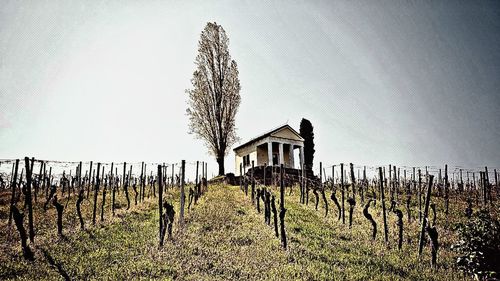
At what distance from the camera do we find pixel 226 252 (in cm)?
793

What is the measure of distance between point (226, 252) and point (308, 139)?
3703cm

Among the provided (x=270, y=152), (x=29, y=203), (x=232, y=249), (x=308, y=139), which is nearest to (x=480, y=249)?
(x=232, y=249)

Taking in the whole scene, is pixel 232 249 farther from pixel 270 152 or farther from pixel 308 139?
pixel 308 139

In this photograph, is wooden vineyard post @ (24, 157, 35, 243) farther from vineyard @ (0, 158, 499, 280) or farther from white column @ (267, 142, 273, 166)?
white column @ (267, 142, 273, 166)

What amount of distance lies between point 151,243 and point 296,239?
4685 millimetres

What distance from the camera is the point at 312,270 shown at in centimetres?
653

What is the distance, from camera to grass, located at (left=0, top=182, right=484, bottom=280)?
257 inches

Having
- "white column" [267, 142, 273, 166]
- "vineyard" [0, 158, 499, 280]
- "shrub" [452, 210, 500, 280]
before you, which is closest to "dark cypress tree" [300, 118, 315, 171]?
"white column" [267, 142, 273, 166]

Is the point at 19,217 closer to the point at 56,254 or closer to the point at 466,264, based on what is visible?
the point at 56,254

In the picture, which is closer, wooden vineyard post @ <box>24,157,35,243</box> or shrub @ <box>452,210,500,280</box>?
shrub @ <box>452,210,500,280</box>

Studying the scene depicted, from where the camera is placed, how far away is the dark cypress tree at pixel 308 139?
43.1m

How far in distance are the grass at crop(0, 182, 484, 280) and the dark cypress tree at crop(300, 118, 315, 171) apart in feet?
97.7

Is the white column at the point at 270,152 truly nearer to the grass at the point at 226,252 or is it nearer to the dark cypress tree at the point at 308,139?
the dark cypress tree at the point at 308,139

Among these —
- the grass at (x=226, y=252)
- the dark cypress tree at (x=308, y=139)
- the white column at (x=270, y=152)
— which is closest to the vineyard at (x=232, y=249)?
the grass at (x=226, y=252)
